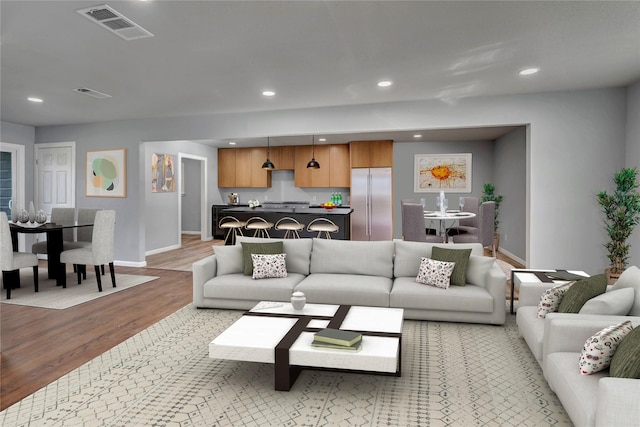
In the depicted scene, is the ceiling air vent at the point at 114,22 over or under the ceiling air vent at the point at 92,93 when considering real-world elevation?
under

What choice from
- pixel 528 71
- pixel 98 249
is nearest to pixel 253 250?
pixel 98 249

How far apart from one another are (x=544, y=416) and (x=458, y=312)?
147 centimetres

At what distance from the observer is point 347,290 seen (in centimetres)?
376

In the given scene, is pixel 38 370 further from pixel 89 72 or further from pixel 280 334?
pixel 89 72

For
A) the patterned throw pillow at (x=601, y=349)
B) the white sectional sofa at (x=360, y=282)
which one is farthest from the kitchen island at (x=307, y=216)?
the patterned throw pillow at (x=601, y=349)

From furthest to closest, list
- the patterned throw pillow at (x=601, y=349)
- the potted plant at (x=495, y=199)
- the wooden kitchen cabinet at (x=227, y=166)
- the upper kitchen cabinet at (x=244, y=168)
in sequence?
1. the wooden kitchen cabinet at (x=227, y=166)
2. the upper kitchen cabinet at (x=244, y=168)
3. the potted plant at (x=495, y=199)
4. the patterned throw pillow at (x=601, y=349)

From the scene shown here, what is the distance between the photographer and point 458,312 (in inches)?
143

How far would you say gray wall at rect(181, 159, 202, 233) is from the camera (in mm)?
10766

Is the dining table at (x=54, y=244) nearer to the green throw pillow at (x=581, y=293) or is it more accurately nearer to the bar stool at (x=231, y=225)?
the bar stool at (x=231, y=225)

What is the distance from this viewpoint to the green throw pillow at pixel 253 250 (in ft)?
13.7

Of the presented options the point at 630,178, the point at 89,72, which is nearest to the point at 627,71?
the point at 630,178

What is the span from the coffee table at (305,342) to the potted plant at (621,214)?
10.4 ft

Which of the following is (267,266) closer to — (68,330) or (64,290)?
(68,330)

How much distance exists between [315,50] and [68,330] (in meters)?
3.32
